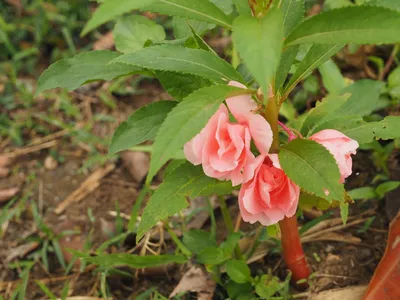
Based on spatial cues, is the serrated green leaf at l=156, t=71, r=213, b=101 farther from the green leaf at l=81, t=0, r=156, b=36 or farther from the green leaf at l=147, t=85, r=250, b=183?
the green leaf at l=81, t=0, r=156, b=36

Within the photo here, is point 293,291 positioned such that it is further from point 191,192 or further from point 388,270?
point 191,192

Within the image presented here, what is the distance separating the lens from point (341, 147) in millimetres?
1231

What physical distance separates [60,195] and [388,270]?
51.6 inches

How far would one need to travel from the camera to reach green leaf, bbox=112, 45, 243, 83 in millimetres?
1227

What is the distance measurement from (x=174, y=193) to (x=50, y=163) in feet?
4.07

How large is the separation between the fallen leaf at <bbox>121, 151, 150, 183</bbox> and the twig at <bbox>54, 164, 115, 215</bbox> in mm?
71

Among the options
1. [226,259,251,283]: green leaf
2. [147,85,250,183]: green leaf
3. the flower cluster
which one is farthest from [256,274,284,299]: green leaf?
[147,85,250,183]: green leaf

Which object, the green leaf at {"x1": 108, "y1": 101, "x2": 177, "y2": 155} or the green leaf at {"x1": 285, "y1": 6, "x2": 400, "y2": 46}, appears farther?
the green leaf at {"x1": 108, "y1": 101, "x2": 177, "y2": 155}

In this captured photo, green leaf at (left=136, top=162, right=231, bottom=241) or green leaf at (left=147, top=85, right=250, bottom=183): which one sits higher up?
green leaf at (left=147, top=85, right=250, bottom=183)

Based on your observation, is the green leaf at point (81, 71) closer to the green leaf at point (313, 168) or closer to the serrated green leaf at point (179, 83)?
the serrated green leaf at point (179, 83)

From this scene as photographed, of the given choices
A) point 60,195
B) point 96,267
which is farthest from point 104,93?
point 96,267

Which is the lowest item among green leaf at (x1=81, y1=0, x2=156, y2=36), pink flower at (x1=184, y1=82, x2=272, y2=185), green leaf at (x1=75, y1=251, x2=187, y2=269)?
green leaf at (x1=75, y1=251, x2=187, y2=269)

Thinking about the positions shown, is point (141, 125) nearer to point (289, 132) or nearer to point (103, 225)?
point (289, 132)

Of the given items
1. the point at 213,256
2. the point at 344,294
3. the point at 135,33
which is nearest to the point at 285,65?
the point at 135,33
